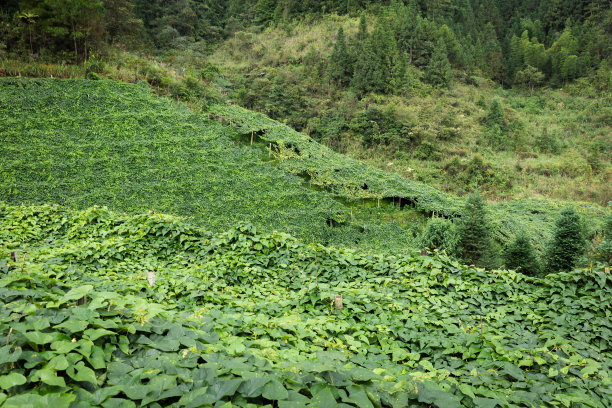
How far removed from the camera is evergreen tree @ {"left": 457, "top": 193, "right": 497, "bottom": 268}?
28.0 feet

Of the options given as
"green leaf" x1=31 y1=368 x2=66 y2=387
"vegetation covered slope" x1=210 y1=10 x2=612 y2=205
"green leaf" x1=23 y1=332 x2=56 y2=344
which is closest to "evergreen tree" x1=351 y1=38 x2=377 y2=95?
"vegetation covered slope" x1=210 y1=10 x2=612 y2=205

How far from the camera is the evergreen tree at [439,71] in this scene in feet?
88.4

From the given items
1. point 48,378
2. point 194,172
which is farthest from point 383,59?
point 48,378

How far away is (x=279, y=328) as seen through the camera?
8.63 feet

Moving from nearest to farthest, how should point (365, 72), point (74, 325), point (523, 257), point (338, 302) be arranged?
point (74, 325) → point (338, 302) → point (523, 257) → point (365, 72)

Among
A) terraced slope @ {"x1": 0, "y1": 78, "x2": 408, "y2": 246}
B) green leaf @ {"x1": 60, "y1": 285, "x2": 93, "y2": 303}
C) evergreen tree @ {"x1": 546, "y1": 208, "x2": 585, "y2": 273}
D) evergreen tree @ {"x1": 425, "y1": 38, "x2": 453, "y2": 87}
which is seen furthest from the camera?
evergreen tree @ {"x1": 425, "y1": 38, "x2": 453, "y2": 87}

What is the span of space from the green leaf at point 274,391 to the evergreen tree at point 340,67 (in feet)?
87.6

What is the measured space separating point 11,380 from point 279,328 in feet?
5.66

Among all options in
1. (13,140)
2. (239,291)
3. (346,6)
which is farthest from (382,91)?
(239,291)

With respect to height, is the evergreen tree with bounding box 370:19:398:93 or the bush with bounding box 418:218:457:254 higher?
the evergreen tree with bounding box 370:19:398:93

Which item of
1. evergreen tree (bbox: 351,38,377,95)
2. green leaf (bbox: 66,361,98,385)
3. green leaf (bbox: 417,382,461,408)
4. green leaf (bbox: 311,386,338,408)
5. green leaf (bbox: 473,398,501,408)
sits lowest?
green leaf (bbox: 473,398,501,408)

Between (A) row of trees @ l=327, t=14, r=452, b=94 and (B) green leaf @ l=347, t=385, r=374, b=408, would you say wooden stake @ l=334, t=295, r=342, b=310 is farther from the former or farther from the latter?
(A) row of trees @ l=327, t=14, r=452, b=94

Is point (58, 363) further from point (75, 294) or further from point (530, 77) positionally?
point (530, 77)

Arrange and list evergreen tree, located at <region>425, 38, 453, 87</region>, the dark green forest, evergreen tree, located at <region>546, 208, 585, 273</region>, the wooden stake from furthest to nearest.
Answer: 1. evergreen tree, located at <region>425, 38, 453, 87</region>
2. the dark green forest
3. evergreen tree, located at <region>546, 208, 585, 273</region>
4. the wooden stake
